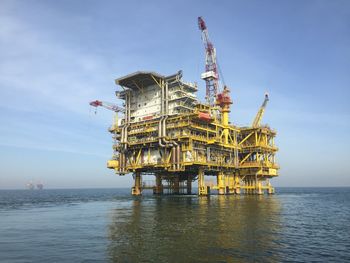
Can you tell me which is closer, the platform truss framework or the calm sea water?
the calm sea water

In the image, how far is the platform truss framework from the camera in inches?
2822

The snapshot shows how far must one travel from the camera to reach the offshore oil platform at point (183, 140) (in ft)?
235

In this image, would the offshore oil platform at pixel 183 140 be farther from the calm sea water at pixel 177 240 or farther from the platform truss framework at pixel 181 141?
the calm sea water at pixel 177 240

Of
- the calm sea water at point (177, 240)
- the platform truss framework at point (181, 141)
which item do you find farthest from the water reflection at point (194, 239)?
the platform truss framework at point (181, 141)

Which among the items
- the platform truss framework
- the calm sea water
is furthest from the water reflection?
the platform truss framework

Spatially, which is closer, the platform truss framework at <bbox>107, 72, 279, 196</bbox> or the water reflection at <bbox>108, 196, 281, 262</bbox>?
the water reflection at <bbox>108, 196, 281, 262</bbox>

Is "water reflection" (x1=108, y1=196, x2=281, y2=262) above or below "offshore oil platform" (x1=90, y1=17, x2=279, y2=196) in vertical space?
below

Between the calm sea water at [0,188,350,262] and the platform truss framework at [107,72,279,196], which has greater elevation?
the platform truss framework at [107,72,279,196]

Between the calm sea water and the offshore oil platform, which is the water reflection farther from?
the offshore oil platform

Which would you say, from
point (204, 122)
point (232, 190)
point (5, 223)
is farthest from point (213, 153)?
point (5, 223)

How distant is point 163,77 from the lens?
251ft

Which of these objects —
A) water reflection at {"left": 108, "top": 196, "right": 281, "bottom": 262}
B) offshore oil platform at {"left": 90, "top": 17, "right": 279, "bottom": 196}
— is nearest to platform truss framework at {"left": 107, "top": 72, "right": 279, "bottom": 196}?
offshore oil platform at {"left": 90, "top": 17, "right": 279, "bottom": 196}

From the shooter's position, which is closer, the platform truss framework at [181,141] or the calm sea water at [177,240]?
the calm sea water at [177,240]

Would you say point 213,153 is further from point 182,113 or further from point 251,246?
point 251,246
